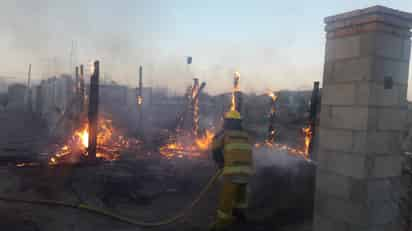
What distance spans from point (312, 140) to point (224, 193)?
6.96 metres

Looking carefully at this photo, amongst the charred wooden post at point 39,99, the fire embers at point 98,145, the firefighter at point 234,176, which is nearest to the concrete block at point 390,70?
the firefighter at point 234,176

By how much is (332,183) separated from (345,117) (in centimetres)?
81

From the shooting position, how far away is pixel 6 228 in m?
5.97

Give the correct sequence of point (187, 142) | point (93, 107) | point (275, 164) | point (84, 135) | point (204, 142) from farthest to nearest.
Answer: point (187, 142) < point (204, 142) < point (84, 135) < point (93, 107) < point (275, 164)

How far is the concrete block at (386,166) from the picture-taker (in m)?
3.44

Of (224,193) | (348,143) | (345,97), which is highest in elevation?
(345,97)

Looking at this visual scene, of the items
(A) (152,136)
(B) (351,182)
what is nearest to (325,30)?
(B) (351,182)

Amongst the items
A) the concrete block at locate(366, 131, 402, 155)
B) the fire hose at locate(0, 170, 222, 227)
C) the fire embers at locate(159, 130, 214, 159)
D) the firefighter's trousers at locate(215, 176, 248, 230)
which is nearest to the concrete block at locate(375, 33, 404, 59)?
the concrete block at locate(366, 131, 402, 155)

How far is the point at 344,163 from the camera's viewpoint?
358 centimetres

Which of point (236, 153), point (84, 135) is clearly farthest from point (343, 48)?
point (84, 135)

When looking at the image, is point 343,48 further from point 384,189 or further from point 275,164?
point 275,164

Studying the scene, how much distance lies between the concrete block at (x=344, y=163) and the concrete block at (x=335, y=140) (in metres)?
0.07

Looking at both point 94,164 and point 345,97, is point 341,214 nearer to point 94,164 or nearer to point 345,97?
point 345,97

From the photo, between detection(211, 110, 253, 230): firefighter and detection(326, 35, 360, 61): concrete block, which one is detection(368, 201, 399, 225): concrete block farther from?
detection(211, 110, 253, 230): firefighter
